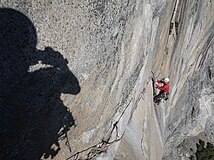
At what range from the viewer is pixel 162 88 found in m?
14.3

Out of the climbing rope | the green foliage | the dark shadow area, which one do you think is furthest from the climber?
the green foliage

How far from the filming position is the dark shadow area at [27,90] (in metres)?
6.01

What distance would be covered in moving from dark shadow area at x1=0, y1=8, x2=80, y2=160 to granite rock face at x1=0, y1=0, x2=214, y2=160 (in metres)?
0.02

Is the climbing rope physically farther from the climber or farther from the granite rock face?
the climber

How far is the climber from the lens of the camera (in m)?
14.2

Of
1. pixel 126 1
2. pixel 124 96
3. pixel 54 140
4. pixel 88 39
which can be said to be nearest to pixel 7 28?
pixel 88 39

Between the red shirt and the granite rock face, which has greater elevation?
the granite rock face

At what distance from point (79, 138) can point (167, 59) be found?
282 inches

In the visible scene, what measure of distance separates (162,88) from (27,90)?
8.59 meters

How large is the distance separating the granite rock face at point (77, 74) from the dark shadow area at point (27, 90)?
2 centimetres

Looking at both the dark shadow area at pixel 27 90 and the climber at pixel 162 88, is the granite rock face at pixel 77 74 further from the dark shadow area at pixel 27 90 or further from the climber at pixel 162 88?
the climber at pixel 162 88

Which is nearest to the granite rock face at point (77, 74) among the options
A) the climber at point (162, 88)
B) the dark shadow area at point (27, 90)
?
the dark shadow area at point (27, 90)

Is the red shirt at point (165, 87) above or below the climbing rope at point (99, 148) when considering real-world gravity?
below

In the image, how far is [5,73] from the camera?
6.00m
